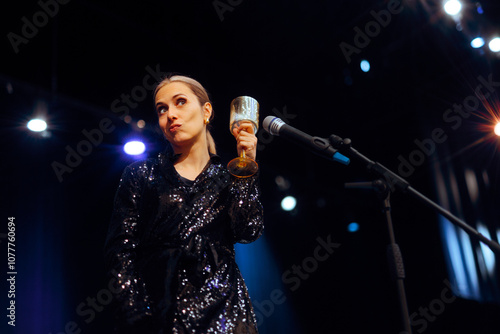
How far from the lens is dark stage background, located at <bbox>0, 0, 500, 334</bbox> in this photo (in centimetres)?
253

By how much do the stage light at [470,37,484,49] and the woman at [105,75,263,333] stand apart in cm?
322

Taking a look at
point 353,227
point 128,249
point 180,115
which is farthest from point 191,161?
point 353,227

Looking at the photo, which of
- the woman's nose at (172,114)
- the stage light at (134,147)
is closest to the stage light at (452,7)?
the stage light at (134,147)

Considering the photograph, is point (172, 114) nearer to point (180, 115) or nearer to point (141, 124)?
point (180, 115)

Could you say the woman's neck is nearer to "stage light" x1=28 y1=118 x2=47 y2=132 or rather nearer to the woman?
the woman

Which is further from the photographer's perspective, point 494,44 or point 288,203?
point 288,203

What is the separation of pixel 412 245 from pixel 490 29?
2258 mm

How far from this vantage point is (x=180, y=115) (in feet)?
5.25

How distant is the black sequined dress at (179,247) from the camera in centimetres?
121

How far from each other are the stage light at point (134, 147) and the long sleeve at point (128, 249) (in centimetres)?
160

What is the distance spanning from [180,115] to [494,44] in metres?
3.39

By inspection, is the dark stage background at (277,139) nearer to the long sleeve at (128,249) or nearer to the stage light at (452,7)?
the stage light at (452,7)

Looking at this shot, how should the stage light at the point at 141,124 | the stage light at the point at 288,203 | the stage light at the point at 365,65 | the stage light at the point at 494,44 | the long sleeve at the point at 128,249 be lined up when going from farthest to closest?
1. the stage light at the point at 288,203
2. the stage light at the point at 365,65
3. the stage light at the point at 494,44
4. the stage light at the point at 141,124
5. the long sleeve at the point at 128,249

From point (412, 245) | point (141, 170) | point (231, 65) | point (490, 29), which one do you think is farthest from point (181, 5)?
point (412, 245)
